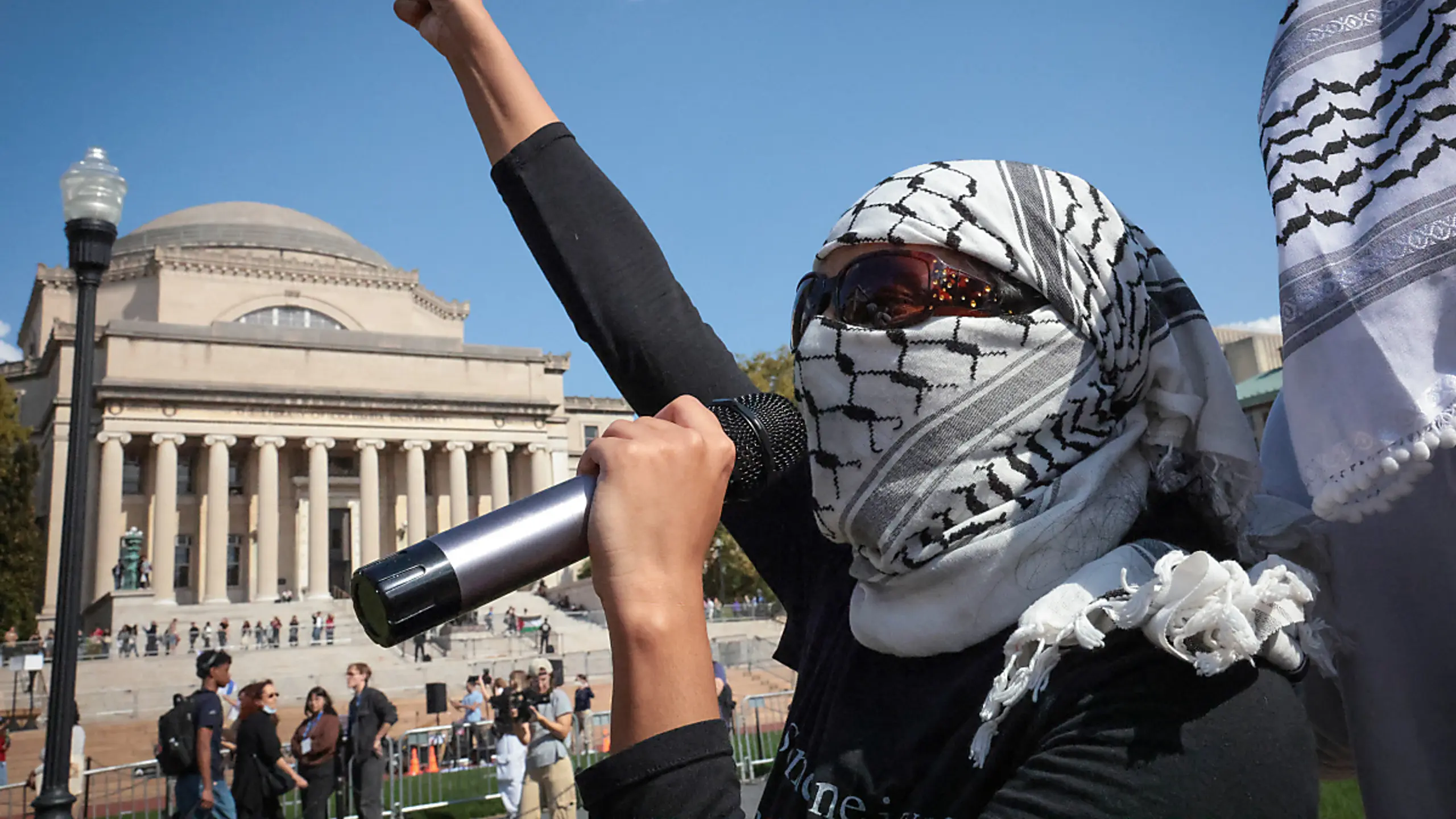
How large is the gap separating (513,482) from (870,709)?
6378 cm

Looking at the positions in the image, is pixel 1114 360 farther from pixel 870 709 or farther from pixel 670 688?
pixel 670 688

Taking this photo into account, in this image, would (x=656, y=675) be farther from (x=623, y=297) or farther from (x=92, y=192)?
(x=92, y=192)

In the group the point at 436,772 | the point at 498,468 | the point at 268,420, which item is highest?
the point at 268,420

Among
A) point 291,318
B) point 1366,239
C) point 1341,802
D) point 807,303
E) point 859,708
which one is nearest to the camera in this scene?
point 1366,239

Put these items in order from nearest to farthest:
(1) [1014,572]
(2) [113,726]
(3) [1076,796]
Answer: (3) [1076,796], (1) [1014,572], (2) [113,726]

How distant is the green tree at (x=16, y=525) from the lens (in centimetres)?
4319

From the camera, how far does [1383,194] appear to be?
1281mm

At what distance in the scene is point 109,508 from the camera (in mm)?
52531

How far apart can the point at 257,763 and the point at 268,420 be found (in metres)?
50.5

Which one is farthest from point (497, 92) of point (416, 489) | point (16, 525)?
point (416, 489)

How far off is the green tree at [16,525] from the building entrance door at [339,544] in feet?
56.3

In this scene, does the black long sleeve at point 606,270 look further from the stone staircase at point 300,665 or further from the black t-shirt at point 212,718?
the stone staircase at point 300,665

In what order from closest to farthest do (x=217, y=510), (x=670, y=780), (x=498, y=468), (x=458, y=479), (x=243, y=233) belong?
(x=670, y=780), (x=217, y=510), (x=458, y=479), (x=498, y=468), (x=243, y=233)

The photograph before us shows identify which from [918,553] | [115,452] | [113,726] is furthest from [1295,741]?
[115,452]
